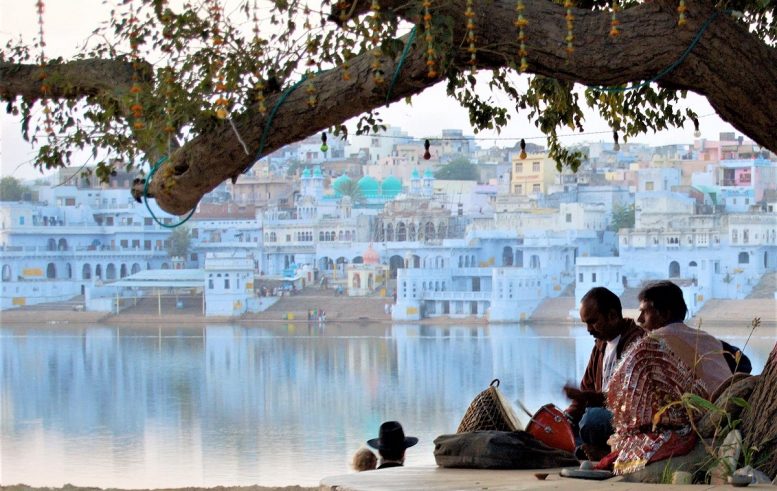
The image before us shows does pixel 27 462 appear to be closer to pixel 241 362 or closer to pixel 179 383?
pixel 179 383

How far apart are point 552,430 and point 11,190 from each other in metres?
37.5

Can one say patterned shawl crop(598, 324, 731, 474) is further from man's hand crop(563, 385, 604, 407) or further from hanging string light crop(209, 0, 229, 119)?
hanging string light crop(209, 0, 229, 119)

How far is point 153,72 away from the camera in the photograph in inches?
83.3

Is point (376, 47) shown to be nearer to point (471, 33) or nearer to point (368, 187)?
point (471, 33)

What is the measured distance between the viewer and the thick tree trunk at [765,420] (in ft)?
4.93

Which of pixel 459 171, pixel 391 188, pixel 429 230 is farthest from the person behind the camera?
pixel 459 171

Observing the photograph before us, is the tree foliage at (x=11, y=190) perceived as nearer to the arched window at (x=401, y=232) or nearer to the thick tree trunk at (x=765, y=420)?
the arched window at (x=401, y=232)

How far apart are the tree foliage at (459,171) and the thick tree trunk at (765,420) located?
126 feet

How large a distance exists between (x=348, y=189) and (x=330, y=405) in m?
17.7

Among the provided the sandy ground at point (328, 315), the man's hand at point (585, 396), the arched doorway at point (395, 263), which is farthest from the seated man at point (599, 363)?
the arched doorway at point (395, 263)

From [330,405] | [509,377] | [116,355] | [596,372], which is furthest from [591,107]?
[116,355]

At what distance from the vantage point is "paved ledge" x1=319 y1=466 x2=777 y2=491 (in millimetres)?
1476

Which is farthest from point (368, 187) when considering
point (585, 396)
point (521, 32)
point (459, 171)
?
point (521, 32)

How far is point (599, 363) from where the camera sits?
6.63 feet
